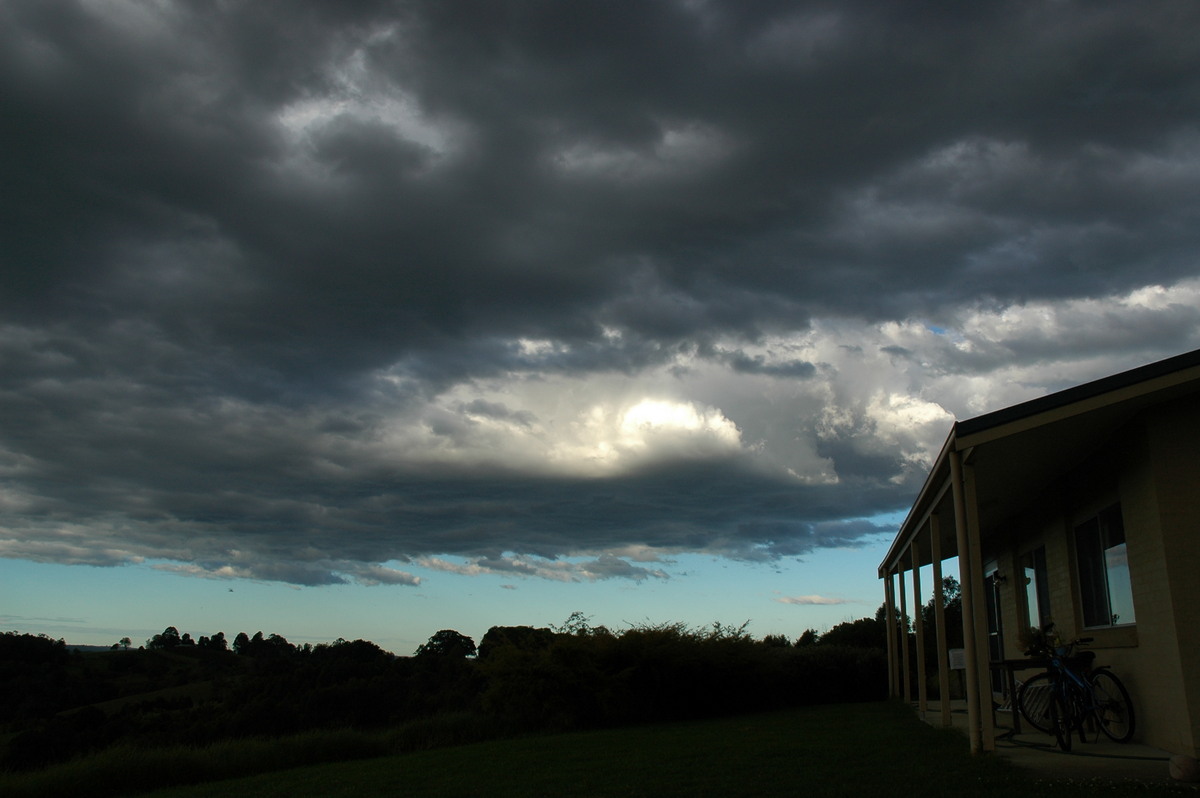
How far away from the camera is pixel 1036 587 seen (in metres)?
14.1

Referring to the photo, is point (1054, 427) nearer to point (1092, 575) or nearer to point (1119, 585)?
point (1119, 585)

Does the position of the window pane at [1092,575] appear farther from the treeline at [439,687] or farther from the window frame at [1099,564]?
the treeline at [439,687]

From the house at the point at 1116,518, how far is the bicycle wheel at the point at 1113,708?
14cm

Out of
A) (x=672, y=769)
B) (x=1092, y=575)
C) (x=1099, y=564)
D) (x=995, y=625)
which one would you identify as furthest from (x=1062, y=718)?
(x=995, y=625)

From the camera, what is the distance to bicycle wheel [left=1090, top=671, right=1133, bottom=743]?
357 inches

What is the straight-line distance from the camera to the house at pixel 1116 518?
7844mm

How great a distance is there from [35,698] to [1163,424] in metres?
30.6

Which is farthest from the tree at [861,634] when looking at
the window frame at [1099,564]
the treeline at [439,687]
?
the window frame at [1099,564]

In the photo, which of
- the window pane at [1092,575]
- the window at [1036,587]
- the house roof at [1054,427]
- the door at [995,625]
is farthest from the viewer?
the door at [995,625]

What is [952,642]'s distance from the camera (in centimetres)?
3625

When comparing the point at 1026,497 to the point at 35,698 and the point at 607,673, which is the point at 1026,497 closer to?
the point at 607,673

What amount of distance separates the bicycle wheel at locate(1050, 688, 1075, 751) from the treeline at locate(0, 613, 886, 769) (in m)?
10.2

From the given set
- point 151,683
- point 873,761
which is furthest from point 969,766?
point 151,683

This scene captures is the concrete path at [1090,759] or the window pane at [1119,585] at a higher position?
the window pane at [1119,585]
